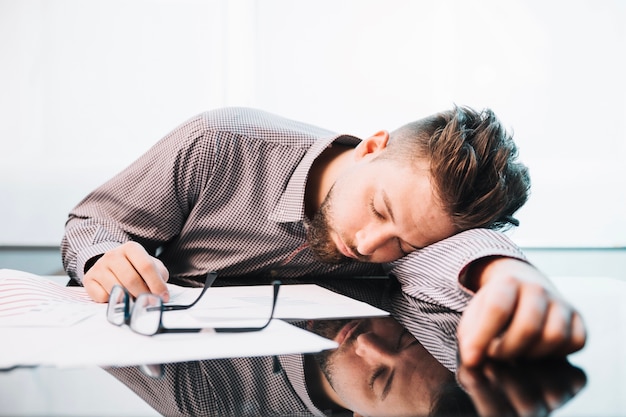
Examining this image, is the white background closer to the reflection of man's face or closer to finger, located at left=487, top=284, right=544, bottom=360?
the reflection of man's face

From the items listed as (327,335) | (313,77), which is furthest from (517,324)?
(313,77)

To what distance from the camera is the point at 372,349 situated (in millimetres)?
625

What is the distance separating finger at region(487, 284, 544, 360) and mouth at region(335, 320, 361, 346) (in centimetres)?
16

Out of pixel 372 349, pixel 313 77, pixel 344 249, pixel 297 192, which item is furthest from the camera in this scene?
pixel 313 77

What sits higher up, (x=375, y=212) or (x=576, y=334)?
(x=576, y=334)

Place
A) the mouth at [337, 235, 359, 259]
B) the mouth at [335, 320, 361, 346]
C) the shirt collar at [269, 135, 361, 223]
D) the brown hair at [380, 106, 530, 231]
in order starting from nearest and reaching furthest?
the mouth at [335, 320, 361, 346], the brown hair at [380, 106, 530, 231], the mouth at [337, 235, 359, 259], the shirt collar at [269, 135, 361, 223]

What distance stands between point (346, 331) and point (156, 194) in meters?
0.71

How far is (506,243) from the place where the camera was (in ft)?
2.95

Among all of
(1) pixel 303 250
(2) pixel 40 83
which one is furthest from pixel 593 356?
(2) pixel 40 83

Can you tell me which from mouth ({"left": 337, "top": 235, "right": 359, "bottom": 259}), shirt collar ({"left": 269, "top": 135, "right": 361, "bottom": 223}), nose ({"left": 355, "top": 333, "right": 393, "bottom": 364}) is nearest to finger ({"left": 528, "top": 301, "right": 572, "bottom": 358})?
nose ({"left": 355, "top": 333, "right": 393, "bottom": 364})

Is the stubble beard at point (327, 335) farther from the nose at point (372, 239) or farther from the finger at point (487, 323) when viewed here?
the nose at point (372, 239)

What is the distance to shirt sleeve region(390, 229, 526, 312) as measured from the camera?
0.87 m

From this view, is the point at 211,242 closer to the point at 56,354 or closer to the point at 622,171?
the point at 56,354

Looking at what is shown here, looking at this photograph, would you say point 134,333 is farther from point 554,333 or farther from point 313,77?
point 313,77
